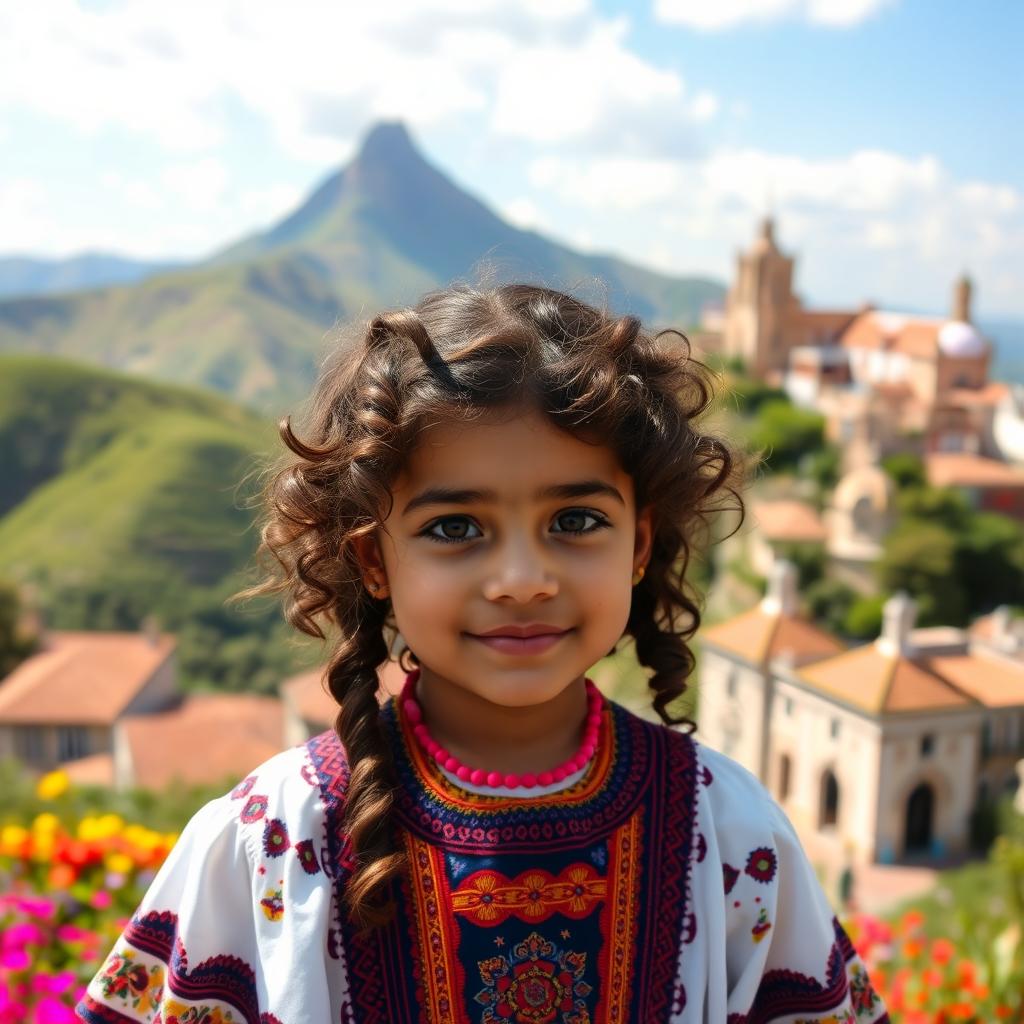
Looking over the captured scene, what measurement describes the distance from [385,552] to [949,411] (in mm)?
38438

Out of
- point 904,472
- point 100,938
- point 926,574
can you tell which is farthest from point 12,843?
point 904,472

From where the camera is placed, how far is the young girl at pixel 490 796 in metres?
1.93

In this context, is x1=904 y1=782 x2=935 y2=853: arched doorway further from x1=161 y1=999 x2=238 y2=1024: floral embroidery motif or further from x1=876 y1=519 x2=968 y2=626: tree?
x1=161 y1=999 x2=238 y2=1024: floral embroidery motif

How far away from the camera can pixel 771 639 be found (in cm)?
2122

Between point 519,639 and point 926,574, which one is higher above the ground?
point 519,639

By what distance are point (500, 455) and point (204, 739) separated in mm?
24696

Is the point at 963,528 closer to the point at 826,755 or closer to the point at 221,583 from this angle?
the point at 826,755

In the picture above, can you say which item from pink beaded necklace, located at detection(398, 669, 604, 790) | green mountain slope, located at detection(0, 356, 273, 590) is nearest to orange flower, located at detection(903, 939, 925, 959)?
pink beaded necklace, located at detection(398, 669, 604, 790)

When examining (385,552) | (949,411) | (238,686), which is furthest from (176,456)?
(385,552)

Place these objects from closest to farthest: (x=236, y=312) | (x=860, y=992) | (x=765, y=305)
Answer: (x=860, y=992)
(x=765, y=305)
(x=236, y=312)

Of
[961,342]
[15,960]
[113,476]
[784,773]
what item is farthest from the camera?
[113,476]

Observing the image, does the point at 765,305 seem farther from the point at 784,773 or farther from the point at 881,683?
the point at 881,683

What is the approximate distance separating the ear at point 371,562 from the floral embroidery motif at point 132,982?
0.82 m

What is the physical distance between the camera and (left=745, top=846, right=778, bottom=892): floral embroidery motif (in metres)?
2.07
